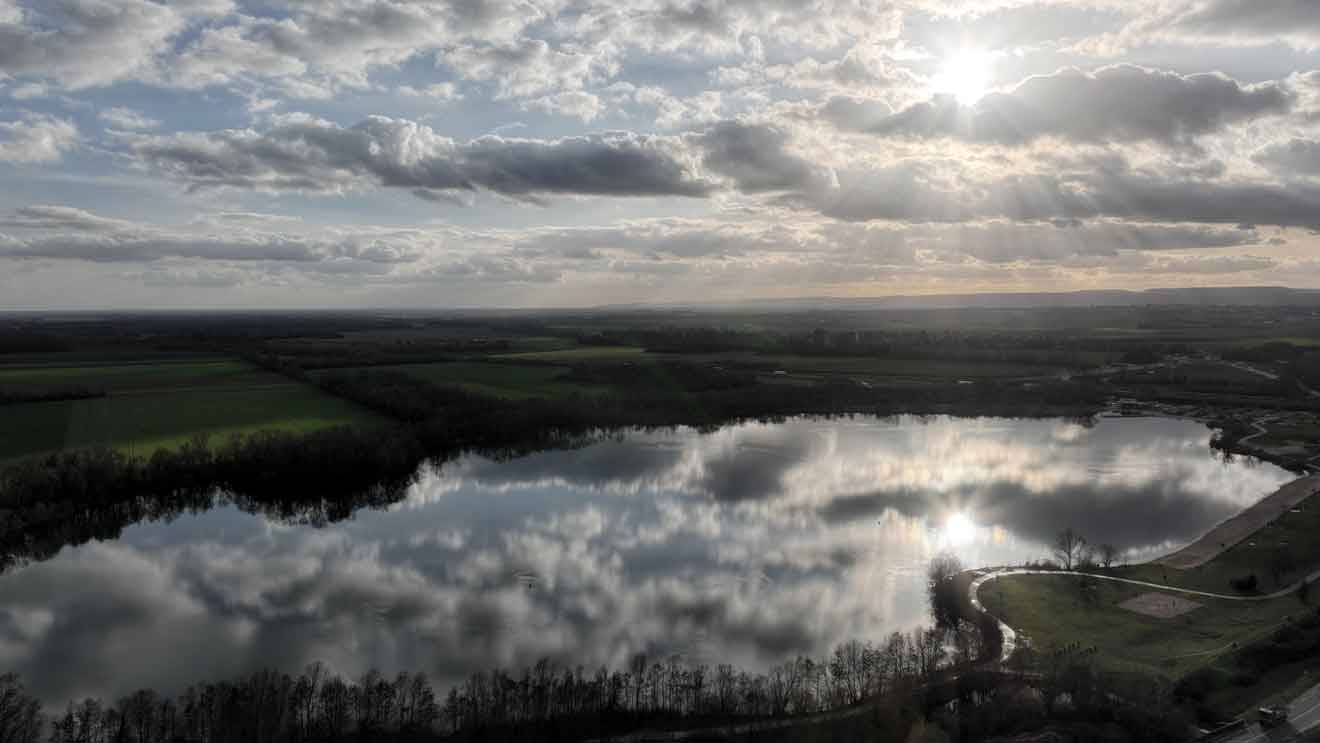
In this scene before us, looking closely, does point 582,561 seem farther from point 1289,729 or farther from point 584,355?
point 584,355

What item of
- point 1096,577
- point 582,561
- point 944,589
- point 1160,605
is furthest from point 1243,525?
point 582,561

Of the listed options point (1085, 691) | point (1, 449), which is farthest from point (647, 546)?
point (1, 449)

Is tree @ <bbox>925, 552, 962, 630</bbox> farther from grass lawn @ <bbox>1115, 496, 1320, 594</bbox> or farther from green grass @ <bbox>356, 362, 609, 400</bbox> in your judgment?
green grass @ <bbox>356, 362, 609, 400</bbox>

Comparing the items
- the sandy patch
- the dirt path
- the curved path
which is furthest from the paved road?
the dirt path

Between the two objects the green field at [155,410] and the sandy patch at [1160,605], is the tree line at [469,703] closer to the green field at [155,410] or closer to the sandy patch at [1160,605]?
the sandy patch at [1160,605]

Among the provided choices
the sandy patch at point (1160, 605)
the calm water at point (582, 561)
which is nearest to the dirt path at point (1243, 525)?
the calm water at point (582, 561)
